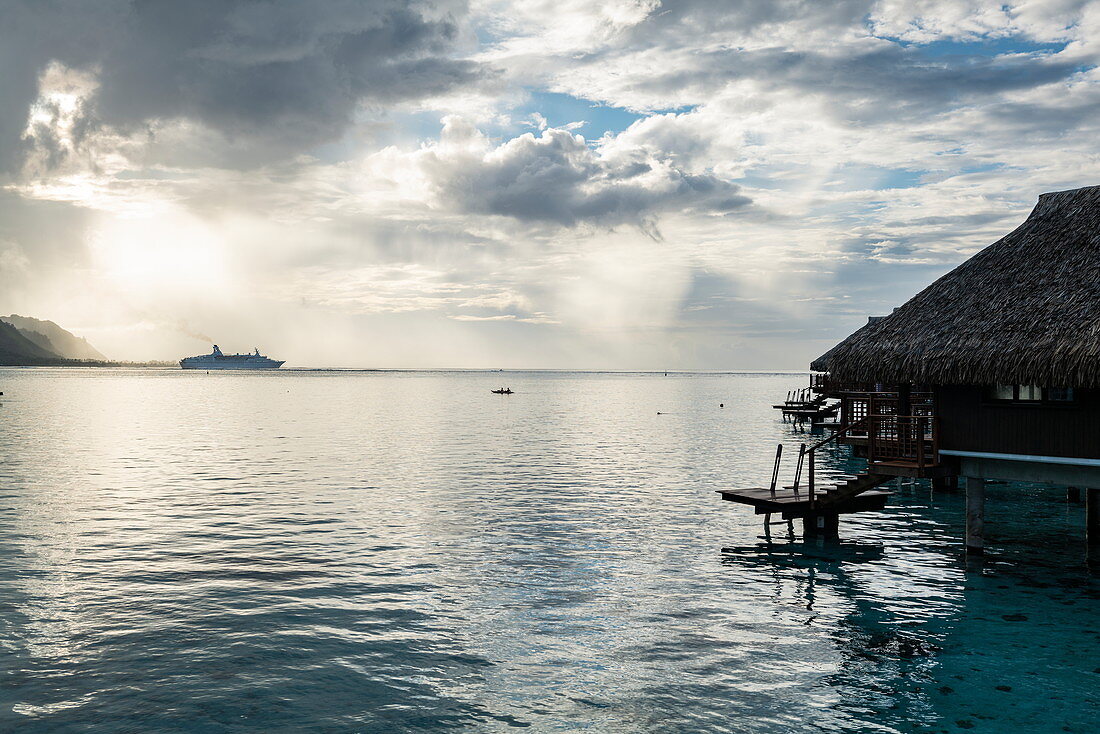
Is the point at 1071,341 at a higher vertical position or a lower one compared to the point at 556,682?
higher

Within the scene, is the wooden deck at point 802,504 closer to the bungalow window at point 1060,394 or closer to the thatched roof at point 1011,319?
the thatched roof at point 1011,319

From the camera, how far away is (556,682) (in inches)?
521

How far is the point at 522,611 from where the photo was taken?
56.4ft

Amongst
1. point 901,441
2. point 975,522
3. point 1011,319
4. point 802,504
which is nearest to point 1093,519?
point 975,522

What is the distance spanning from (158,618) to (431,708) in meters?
7.37

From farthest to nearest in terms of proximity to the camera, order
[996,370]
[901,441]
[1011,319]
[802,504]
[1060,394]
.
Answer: [802,504] < [901,441] < [1011,319] < [1060,394] < [996,370]

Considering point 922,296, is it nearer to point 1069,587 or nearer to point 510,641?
point 1069,587

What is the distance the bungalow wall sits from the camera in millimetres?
18641

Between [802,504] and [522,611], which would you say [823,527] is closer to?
[802,504]

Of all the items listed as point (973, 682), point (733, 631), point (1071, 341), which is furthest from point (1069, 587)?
point (733, 631)

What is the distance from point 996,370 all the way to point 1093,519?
8358 mm

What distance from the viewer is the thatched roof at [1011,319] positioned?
18.4 m

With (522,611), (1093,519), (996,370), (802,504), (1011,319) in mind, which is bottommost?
(522,611)

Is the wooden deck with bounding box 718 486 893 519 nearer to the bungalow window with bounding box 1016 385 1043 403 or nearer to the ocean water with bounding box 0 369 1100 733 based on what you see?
the ocean water with bounding box 0 369 1100 733
